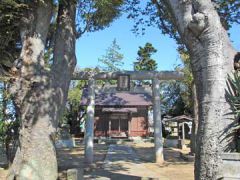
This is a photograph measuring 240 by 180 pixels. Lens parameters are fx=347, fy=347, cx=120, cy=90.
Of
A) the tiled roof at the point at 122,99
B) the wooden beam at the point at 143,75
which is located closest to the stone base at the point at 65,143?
the tiled roof at the point at 122,99

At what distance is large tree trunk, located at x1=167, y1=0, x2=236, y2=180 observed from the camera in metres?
5.32

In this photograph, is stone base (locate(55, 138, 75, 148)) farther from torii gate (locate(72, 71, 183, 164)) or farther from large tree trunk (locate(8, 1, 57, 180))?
large tree trunk (locate(8, 1, 57, 180))

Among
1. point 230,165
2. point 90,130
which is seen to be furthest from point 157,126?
point 230,165

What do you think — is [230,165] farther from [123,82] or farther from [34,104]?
[123,82]

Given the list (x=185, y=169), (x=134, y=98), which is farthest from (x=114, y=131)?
(x=185, y=169)

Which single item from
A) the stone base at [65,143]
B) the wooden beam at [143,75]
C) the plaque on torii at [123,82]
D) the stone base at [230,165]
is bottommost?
the stone base at [230,165]

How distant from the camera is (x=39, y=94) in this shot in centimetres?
859

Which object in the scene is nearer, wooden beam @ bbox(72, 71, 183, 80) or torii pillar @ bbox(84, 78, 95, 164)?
torii pillar @ bbox(84, 78, 95, 164)

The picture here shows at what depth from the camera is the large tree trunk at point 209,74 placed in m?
5.32

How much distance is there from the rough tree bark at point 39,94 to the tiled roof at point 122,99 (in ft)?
82.1

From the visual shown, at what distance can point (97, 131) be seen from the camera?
116ft

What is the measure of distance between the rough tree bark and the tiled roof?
25.0m

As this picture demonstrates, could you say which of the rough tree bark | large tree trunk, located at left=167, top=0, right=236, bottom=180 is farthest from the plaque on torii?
large tree trunk, located at left=167, top=0, right=236, bottom=180

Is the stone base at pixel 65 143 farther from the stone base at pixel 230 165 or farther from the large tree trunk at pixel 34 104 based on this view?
the stone base at pixel 230 165
